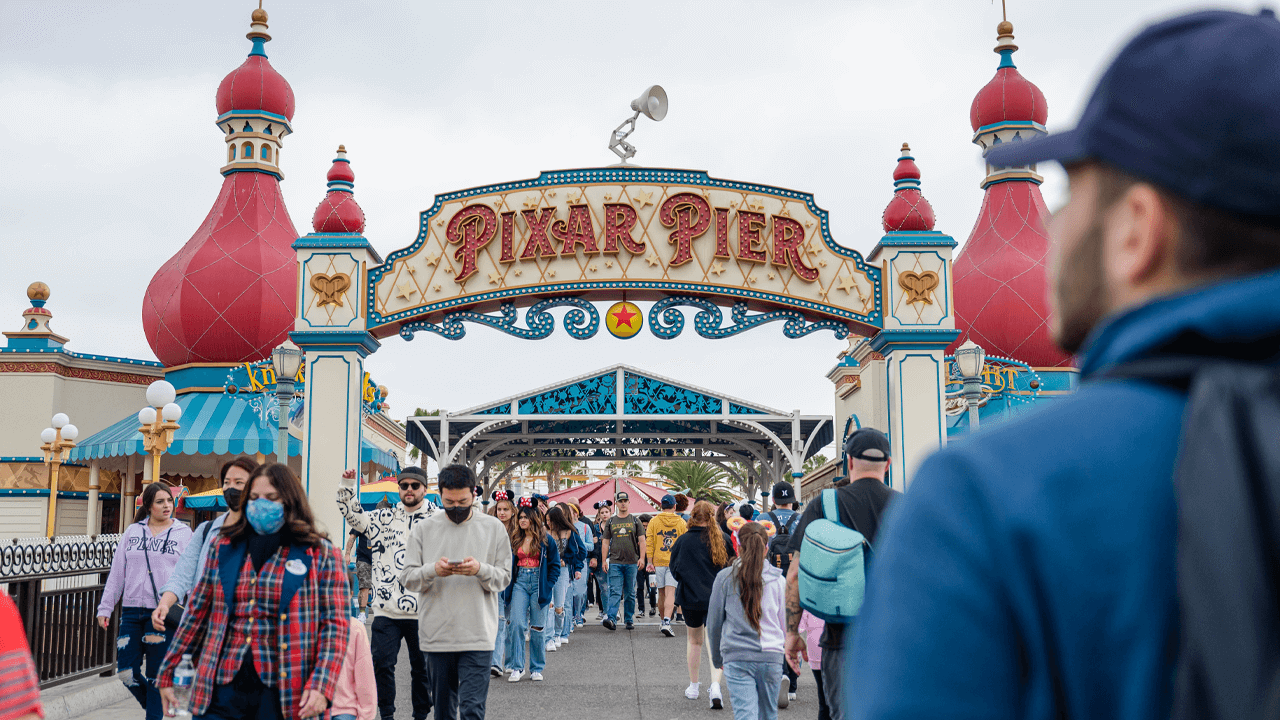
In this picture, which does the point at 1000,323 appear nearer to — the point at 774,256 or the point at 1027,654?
the point at 774,256

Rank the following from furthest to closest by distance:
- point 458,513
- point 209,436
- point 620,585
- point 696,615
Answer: point 209,436
point 620,585
point 696,615
point 458,513

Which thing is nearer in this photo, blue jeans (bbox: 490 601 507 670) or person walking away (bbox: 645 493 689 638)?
blue jeans (bbox: 490 601 507 670)

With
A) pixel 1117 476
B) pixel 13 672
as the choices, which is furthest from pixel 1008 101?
pixel 1117 476

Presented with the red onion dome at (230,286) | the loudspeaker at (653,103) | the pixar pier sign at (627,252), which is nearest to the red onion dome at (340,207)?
the pixar pier sign at (627,252)

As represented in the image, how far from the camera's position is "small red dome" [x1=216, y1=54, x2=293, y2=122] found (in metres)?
26.0

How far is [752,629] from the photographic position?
23.1 feet

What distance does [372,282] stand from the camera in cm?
1278

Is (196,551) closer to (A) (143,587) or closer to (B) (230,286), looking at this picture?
(A) (143,587)

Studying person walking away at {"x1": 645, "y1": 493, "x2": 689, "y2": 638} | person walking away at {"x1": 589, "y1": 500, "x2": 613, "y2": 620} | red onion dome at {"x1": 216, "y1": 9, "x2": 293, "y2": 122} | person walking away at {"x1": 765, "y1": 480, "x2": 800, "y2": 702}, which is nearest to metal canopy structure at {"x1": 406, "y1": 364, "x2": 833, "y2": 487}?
person walking away at {"x1": 589, "y1": 500, "x2": 613, "y2": 620}

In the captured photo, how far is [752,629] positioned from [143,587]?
4350 mm

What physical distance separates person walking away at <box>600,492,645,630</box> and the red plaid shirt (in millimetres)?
10369

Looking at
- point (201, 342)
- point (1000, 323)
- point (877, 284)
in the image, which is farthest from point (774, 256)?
point (201, 342)

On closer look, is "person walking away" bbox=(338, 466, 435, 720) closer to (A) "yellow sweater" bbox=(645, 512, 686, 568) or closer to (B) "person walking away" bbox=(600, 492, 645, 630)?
(A) "yellow sweater" bbox=(645, 512, 686, 568)

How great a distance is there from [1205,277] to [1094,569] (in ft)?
1.06
